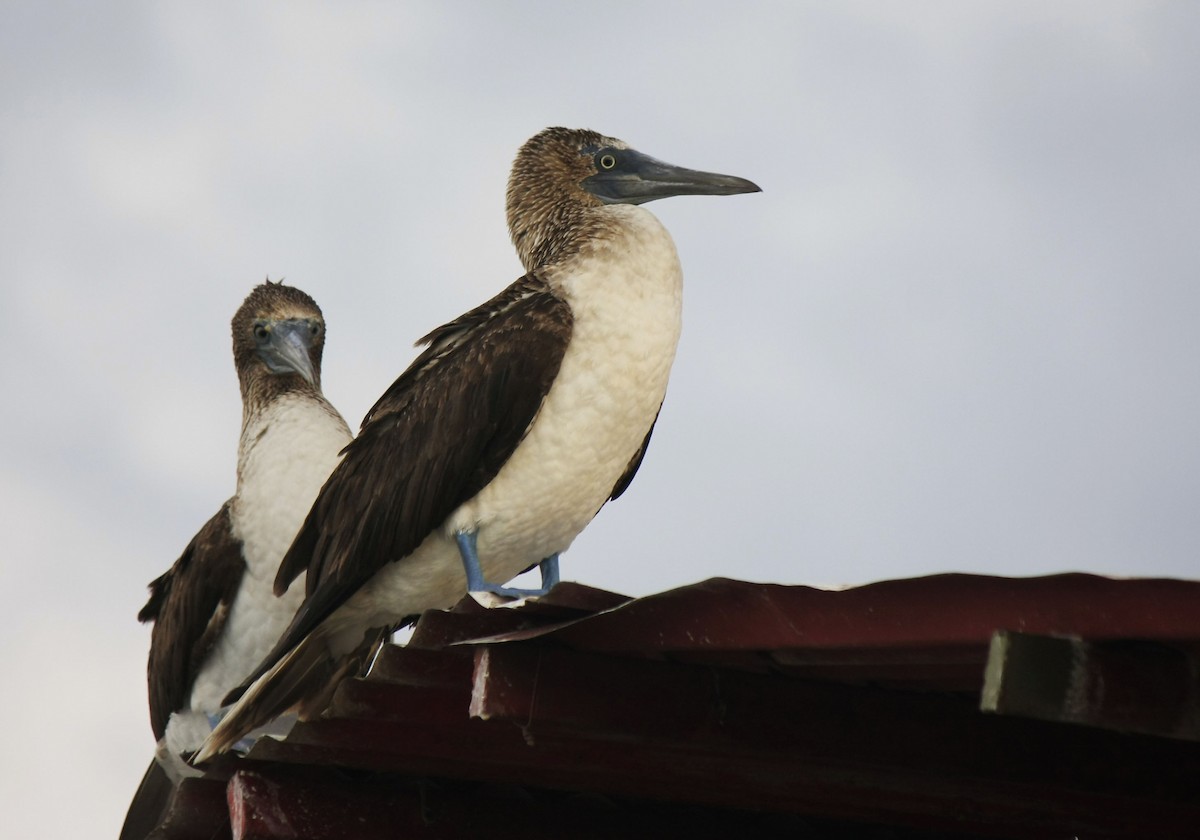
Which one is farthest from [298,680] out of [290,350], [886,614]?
[886,614]

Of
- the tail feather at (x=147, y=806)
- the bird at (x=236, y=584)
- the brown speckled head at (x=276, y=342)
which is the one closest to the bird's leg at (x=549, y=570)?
the bird at (x=236, y=584)

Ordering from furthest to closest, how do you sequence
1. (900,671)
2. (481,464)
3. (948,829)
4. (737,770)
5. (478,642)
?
(481,464) < (948,829) < (737,770) < (478,642) < (900,671)

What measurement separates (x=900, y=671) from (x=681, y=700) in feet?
1.49

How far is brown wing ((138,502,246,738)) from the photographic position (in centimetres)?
705

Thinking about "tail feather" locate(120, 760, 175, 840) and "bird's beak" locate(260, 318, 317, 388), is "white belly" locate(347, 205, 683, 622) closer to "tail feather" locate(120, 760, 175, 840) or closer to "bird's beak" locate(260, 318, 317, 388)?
"tail feather" locate(120, 760, 175, 840)

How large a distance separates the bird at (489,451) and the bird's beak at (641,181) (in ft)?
1.75

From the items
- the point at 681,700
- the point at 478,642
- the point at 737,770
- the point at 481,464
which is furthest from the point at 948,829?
the point at 481,464

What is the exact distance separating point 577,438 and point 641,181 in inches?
54.9

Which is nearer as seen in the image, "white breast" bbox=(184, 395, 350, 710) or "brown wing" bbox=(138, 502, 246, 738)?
"white breast" bbox=(184, 395, 350, 710)

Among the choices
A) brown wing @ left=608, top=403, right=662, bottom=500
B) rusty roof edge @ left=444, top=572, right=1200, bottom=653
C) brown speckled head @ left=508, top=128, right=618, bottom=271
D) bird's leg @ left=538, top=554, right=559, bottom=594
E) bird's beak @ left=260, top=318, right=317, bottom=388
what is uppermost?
brown speckled head @ left=508, top=128, right=618, bottom=271

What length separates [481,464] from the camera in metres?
5.27

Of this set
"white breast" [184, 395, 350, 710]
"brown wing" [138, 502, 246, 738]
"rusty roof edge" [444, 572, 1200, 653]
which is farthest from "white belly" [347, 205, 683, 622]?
"rusty roof edge" [444, 572, 1200, 653]

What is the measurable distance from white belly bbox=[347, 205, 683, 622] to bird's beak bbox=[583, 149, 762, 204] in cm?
67

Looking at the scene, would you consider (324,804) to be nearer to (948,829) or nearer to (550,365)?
(948,829)
